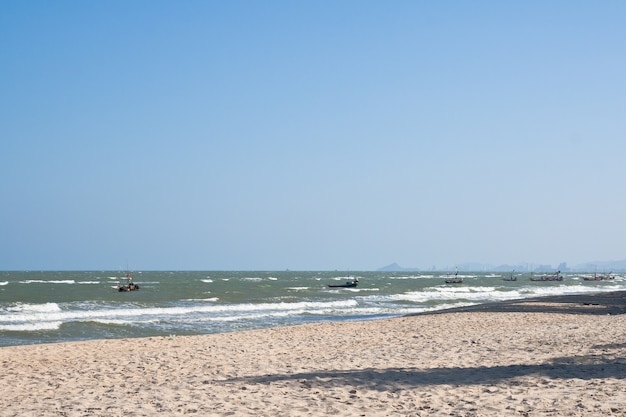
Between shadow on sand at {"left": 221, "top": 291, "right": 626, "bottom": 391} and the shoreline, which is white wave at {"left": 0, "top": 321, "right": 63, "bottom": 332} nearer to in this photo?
the shoreline

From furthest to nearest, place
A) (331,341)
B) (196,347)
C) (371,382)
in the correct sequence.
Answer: (331,341)
(196,347)
(371,382)

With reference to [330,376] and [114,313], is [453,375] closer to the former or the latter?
[330,376]

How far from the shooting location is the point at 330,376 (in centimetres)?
1128

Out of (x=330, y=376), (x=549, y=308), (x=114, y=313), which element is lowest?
(x=114, y=313)

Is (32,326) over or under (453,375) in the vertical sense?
under

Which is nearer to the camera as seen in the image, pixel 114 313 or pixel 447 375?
pixel 447 375

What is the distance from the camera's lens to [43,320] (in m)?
31.2

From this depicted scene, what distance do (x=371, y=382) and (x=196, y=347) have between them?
24.2 feet

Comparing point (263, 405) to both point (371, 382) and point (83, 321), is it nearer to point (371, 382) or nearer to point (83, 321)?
point (371, 382)

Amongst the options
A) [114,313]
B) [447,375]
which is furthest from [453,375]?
[114,313]

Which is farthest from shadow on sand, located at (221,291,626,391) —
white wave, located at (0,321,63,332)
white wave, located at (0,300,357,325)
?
white wave, located at (0,300,357,325)

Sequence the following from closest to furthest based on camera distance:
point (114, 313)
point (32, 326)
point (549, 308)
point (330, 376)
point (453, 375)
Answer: point (453, 375) → point (330, 376) → point (32, 326) → point (549, 308) → point (114, 313)

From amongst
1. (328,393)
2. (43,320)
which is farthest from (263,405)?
(43,320)

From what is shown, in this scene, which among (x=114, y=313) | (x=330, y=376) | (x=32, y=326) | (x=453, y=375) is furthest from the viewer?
(x=114, y=313)
